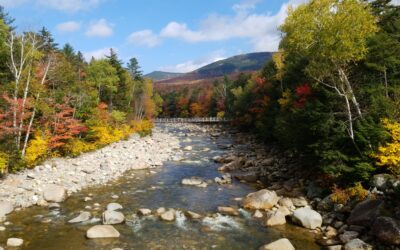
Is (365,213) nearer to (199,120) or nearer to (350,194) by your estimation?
(350,194)

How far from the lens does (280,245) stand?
1331cm

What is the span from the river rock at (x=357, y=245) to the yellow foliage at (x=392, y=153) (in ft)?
16.1

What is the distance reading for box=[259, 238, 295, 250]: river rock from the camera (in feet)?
43.4

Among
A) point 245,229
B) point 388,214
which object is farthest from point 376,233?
point 245,229

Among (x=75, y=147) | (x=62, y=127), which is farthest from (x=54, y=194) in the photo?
(x=75, y=147)

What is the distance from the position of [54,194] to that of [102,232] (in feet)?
21.1

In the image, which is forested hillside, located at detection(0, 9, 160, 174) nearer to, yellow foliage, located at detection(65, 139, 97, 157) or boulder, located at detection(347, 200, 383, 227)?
yellow foliage, located at detection(65, 139, 97, 157)

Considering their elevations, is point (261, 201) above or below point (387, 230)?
below

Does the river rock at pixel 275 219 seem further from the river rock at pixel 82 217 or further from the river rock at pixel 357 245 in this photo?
the river rock at pixel 82 217

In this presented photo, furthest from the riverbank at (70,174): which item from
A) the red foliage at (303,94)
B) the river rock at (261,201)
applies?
the red foliage at (303,94)

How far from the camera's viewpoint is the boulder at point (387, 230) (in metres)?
12.6

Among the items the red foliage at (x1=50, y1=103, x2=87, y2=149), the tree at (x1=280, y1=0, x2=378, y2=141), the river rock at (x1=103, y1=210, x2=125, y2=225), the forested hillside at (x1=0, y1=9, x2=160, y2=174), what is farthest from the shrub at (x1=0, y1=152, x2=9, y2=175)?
the tree at (x1=280, y1=0, x2=378, y2=141)

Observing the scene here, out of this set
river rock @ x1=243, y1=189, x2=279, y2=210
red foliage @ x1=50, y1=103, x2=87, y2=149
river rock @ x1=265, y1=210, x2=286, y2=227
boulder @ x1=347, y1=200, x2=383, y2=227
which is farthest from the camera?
red foliage @ x1=50, y1=103, x2=87, y2=149

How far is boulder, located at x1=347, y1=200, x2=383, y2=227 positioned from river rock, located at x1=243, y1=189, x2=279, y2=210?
14.5 feet
